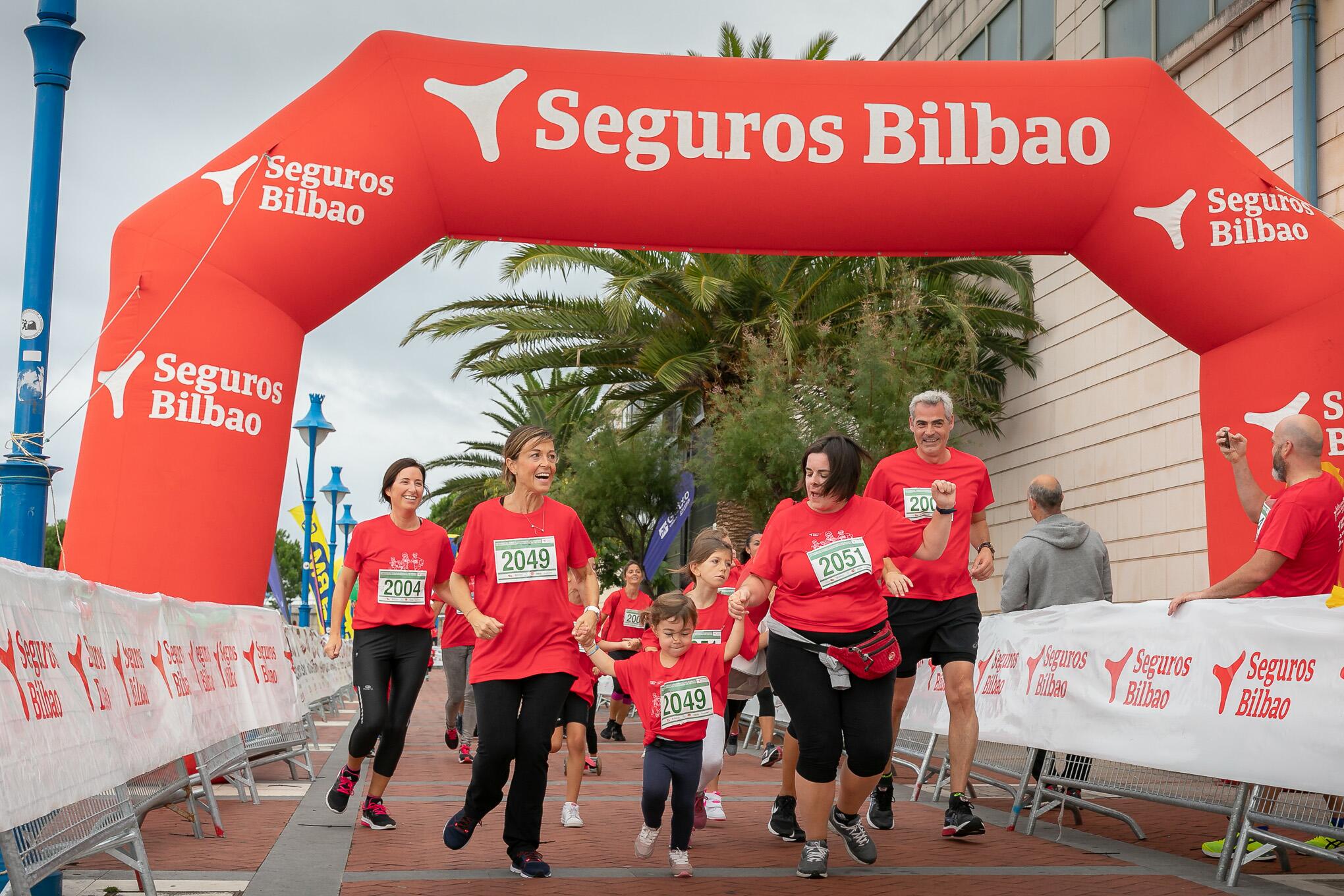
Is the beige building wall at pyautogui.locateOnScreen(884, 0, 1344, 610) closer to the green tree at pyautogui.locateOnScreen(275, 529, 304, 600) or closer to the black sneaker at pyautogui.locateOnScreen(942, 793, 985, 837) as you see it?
the black sneaker at pyautogui.locateOnScreen(942, 793, 985, 837)

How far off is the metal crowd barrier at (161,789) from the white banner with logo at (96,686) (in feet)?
0.43

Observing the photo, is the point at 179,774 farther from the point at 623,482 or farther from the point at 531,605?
the point at 623,482

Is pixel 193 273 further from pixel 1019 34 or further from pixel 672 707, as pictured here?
pixel 1019 34

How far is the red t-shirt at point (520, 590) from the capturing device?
5.91 metres

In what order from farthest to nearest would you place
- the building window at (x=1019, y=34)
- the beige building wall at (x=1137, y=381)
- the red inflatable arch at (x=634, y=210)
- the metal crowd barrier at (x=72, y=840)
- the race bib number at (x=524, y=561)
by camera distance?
the building window at (x=1019, y=34) < the beige building wall at (x=1137, y=381) < the red inflatable arch at (x=634, y=210) < the race bib number at (x=524, y=561) < the metal crowd barrier at (x=72, y=840)

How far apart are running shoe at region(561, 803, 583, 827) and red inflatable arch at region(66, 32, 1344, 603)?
116 inches

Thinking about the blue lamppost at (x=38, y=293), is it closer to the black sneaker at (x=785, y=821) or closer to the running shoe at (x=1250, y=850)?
the black sneaker at (x=785, y=821)

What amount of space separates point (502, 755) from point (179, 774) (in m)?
1.75

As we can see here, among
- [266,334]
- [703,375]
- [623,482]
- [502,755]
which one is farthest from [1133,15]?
[623,482]

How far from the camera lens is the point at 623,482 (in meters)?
30.7

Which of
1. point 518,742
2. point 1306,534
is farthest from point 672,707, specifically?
point 1306,534

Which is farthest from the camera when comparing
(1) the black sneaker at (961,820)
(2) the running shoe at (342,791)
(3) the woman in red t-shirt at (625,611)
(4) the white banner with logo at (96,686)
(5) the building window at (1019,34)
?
(5) the building window at (1019,34)

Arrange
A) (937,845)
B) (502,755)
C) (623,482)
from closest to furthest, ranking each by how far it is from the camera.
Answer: (502,755) → (937,845) → (623,482)

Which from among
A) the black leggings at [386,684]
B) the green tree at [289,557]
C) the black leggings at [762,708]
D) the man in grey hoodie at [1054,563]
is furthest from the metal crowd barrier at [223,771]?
the green tree at [289,557]
